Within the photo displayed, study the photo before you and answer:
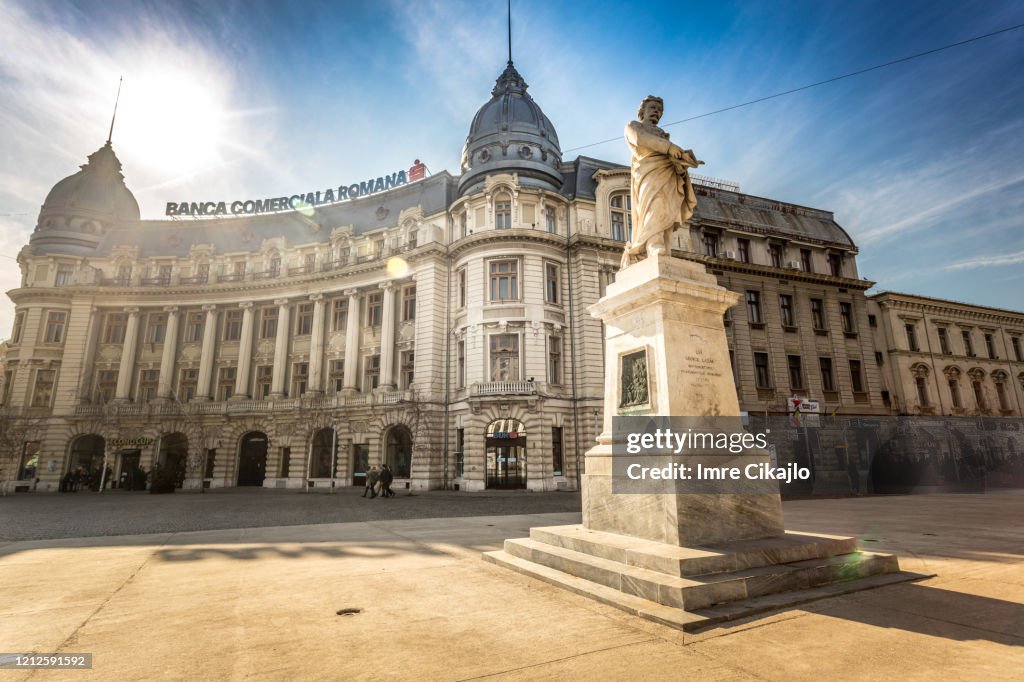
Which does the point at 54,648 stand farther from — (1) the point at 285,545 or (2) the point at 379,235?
(2) the point at 379,235

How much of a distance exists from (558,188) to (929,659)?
102 ft

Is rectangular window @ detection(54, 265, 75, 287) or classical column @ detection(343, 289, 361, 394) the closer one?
classical column @ detection(343, 289, 361, 394)

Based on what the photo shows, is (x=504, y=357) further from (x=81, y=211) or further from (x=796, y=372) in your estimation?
(x=81, y=211)

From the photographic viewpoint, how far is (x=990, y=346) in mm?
41375

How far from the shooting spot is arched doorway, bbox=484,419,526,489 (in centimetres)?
2680

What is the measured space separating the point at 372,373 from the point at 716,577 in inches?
1214

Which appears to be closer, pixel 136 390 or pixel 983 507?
pixel 983 507

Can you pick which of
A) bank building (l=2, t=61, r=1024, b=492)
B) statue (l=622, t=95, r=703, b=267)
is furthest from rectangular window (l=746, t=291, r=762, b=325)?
statue (l=622, t=95, r=703, b=267)

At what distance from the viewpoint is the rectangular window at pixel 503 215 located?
2977 centimetres

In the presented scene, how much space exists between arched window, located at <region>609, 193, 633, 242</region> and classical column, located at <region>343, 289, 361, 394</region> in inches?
690

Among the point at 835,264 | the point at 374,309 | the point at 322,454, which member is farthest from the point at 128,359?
the point at 835,264

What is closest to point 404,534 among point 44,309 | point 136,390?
point 136,390

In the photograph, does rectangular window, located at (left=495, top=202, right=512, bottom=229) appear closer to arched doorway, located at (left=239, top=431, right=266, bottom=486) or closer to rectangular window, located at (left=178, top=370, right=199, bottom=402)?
Answer: arched doorway, located at (left=239, top=431, right=266, bottom=486)

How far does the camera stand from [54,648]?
3602 mm
